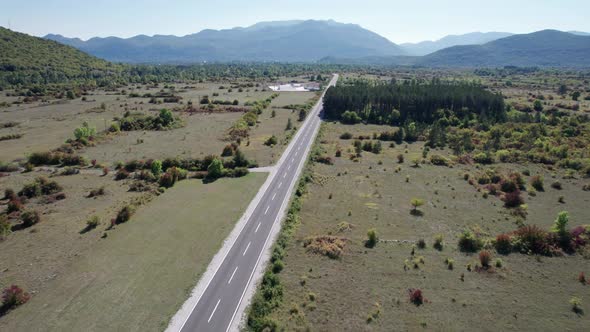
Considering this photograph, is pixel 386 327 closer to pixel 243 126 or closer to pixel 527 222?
pixel 527 222

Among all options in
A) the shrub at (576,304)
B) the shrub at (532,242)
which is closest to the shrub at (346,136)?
the shrub at (532,242)

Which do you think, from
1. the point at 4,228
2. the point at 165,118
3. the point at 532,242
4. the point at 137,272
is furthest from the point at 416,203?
the point at 165,118

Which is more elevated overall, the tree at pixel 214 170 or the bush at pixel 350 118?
the bush at pixel 350 118

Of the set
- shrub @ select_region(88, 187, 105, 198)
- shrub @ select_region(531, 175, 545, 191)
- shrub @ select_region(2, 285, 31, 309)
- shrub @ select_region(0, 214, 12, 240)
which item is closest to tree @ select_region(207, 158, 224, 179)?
shrub @ select_region(88, 187, 105, 198)

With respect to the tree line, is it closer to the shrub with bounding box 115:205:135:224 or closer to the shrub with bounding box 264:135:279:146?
the shrub with bounding box 264:135:279:146

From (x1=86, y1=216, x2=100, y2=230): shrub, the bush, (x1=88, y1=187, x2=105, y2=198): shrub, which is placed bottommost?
(x1=86, y1=216, x2=100, y2=230): shrub

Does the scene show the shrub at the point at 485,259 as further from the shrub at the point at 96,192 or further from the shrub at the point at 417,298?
the shrub at the point at 96,192
